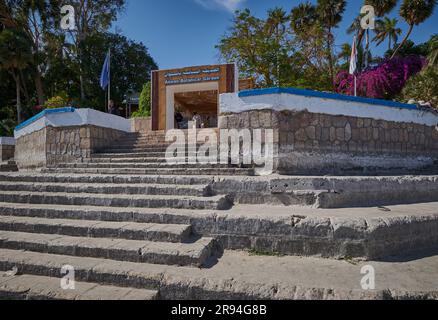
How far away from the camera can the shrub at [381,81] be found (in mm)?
15852

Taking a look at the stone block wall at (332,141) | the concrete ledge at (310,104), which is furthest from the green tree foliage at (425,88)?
the concrete ledge at (310,104)

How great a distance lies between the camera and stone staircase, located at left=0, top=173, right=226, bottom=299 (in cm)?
276

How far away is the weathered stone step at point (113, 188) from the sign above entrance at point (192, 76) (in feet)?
28.4

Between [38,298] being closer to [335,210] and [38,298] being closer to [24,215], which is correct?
[24,215]

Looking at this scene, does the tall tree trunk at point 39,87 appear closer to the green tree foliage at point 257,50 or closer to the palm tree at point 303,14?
the green tree foliage at point 257,50

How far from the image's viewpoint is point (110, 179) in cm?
506

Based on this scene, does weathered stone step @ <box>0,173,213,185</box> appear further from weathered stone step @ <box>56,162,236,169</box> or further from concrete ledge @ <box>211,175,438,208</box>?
weathered stone step @ <box>56,162,236,169</box>

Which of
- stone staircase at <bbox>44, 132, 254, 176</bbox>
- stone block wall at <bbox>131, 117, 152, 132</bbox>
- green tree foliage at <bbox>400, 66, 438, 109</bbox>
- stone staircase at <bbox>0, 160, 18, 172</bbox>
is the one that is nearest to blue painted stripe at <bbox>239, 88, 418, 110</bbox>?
stone staircase at <bbox>44, 132, 254, 176</bbox>

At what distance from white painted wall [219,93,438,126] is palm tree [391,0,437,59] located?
1694 centimetres

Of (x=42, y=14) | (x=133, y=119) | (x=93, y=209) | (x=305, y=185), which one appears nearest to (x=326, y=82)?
(x=133, y=119)

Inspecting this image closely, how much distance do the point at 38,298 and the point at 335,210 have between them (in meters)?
3.46

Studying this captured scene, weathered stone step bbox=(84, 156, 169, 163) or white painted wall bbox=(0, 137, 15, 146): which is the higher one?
white painted wall bbox=(0, 137, 15, 146)

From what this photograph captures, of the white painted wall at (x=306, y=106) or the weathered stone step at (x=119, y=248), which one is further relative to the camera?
the white painted wall at (x=306, y=106)

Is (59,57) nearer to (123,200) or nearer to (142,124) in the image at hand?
(142,124)
